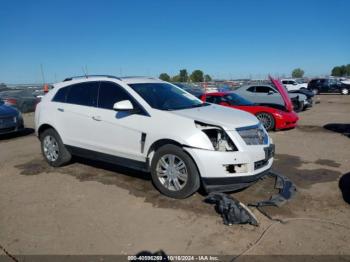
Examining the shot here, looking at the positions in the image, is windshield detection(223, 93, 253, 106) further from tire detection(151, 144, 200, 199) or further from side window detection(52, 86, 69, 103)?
tire detection(151, 144, 200, 199)

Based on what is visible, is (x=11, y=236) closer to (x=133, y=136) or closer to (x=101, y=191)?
(x=101, y=191)

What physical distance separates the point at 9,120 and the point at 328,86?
2965 cm

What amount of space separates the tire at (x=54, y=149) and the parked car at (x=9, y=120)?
4.30 m

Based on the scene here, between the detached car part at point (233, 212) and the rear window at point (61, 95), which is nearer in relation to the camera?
the detached car part at point (233, 212)

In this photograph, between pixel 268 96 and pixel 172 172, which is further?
pixel 268 96

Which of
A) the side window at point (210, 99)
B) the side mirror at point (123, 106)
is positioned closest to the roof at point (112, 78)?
the side mirror at point (123, 106)

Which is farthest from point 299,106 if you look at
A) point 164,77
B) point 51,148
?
point 164,77

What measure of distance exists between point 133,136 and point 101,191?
40.3 inches

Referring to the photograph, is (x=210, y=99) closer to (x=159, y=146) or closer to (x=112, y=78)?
(x=112, y=78)

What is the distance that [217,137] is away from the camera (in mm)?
4656

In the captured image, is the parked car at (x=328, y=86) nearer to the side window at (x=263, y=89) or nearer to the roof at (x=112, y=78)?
the side window at (x=263, y=89)

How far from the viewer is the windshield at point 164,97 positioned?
17.4ft

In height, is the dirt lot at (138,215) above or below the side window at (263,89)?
below

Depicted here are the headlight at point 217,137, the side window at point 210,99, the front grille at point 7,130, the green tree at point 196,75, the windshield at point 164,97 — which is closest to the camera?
the headlight at point 217,137
